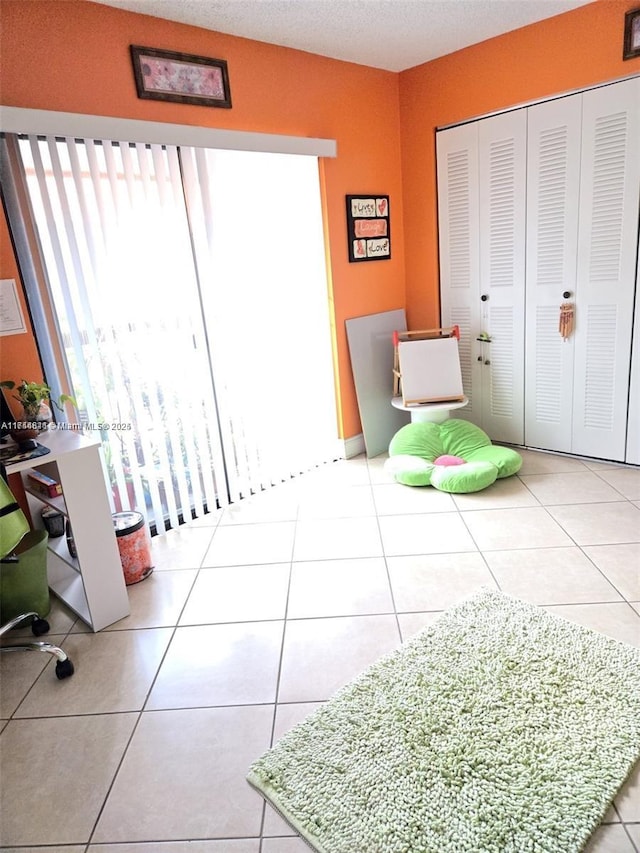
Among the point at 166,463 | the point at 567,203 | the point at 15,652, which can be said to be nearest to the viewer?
the point at 15,652

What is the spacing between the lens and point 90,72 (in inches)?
102

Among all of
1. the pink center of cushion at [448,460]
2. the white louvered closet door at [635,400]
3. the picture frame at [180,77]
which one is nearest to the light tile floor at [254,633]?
the white louvered closet door at [635,400]

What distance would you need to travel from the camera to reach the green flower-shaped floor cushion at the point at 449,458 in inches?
133

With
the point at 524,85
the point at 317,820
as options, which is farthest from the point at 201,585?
the point at 524,85

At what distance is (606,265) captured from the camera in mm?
3344

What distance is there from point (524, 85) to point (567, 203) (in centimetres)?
78

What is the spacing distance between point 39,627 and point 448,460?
2.51m

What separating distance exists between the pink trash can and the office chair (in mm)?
344

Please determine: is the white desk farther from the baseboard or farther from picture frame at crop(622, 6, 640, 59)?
picture frame at crop(622, 6, 640, 59)

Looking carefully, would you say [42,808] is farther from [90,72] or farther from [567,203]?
[567,203]

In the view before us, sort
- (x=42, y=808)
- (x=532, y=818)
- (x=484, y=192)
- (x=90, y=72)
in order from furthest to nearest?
(x=484, y=192)
(x=90, y=72)
(x=42, y=808)
(x=532, y=818)

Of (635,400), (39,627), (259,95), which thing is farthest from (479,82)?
(39,627)

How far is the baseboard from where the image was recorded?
13.8 ft

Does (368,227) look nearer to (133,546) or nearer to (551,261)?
(551,261)
